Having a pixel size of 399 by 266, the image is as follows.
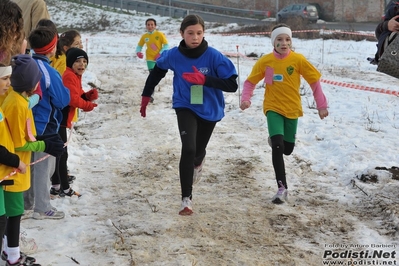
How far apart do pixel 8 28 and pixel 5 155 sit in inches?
52.6

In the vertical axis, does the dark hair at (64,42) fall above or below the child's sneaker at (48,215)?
above

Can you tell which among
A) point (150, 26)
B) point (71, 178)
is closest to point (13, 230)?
point (71, 178)

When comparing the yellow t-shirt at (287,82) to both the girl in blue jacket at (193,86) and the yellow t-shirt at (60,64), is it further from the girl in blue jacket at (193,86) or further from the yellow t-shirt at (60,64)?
the yellow t-shirt at (60,64)

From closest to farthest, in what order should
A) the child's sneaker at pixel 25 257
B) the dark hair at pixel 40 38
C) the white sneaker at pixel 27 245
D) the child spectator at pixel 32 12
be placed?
the child's sneaker at pixel 25 257 < the white sneaker at pixel 27 245 < the dark hair at pixel 40 38 < the child spectator at pixel 32 12

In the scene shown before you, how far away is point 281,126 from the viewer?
5.95m

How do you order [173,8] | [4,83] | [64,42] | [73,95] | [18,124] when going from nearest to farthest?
[4,83] → [18,124] → [73,95] → [64,42] → [173,8]

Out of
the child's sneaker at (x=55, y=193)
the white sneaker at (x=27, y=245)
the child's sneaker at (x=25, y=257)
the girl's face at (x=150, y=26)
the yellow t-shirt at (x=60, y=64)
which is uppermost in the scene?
the girl's face at (x=150, y=26)

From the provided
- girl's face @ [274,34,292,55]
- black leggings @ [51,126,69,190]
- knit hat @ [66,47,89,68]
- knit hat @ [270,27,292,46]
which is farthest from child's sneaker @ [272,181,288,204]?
knit hat @ [66,47,89,68]

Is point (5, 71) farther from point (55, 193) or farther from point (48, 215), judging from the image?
point (55, 193)

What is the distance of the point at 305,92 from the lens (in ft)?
40.4

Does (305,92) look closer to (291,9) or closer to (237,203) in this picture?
(237,203)

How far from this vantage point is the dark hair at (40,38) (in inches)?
205

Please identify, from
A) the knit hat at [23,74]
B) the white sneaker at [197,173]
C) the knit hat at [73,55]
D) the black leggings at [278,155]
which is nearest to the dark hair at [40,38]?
the knit hat at [73,55]

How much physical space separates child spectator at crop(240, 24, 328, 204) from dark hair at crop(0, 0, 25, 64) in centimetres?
252
